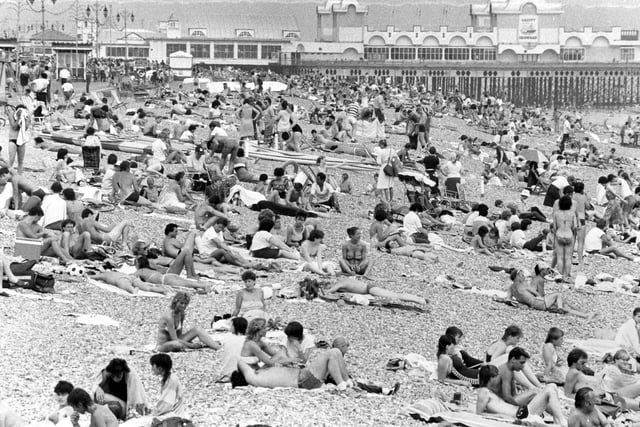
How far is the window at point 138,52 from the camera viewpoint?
87500 mm

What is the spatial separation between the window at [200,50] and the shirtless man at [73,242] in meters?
73.5

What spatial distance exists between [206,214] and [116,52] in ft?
238

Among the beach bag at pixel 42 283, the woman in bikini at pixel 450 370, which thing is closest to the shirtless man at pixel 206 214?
the beach bag at pixel 42 283

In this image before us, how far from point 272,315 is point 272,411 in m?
3.29

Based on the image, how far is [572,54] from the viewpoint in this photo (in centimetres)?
8994

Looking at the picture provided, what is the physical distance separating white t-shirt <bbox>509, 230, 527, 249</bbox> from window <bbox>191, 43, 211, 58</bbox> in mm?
69712

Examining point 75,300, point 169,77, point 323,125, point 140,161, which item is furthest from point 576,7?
point 75,300

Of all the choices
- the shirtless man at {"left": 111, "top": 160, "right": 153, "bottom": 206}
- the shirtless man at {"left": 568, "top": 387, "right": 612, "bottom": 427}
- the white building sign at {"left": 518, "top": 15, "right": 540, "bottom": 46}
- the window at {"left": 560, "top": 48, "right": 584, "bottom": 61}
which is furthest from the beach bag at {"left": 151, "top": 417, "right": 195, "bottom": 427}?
the window at {"left": 560, "top": 48, "right": 584, "bottom": 61}

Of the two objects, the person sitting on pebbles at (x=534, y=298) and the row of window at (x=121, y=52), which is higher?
the row of window at (x=121, y=52)

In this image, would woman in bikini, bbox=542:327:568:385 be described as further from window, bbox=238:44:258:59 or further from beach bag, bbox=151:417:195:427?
window, bbox=238:44:258:59

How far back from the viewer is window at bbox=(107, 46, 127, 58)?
286 feet

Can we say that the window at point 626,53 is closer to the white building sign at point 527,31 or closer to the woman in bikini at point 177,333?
the white building sign at point 527,31

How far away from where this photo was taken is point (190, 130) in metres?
26.5

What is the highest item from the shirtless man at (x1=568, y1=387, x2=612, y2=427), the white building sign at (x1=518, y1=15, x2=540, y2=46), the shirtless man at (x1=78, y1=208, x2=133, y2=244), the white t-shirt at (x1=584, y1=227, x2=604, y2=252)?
the white building sign at (x1=518, y1=15, x2=540, y2=46)
